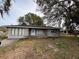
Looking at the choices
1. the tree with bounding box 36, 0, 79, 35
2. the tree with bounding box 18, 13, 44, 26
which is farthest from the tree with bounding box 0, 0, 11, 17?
the tree with bounding box 18, 13, 44, 26

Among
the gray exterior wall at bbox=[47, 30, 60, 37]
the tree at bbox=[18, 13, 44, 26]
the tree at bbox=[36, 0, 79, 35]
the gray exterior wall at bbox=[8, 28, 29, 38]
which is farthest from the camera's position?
the tree at bbox=[18, 13, 44, 26]

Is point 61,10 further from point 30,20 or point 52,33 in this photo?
point 30,20

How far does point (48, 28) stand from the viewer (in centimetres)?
4119

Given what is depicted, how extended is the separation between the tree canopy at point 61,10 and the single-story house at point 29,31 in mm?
8271

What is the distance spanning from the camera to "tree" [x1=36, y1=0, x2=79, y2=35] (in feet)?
100

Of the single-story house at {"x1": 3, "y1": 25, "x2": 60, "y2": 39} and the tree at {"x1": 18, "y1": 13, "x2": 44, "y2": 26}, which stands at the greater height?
the tree at {"x1": 18, "y1": 13, "x2": 44, "y2": 26}

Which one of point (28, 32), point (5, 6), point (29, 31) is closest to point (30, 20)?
point (29, 31)

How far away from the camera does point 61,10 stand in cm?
3172

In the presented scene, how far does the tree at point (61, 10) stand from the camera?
30.6 meters

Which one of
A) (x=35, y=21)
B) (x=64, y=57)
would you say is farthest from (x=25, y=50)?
(x=35, y=21)

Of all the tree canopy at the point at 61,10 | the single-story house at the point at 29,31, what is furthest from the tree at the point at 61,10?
the single-story house at the point at 29,31

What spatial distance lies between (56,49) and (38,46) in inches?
→ 101

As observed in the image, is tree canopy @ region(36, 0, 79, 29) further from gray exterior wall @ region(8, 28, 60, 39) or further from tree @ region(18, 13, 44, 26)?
tree @ region(18, 13, 44, 26)

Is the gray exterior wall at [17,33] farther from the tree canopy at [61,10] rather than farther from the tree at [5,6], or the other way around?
the tree at [5,6]
